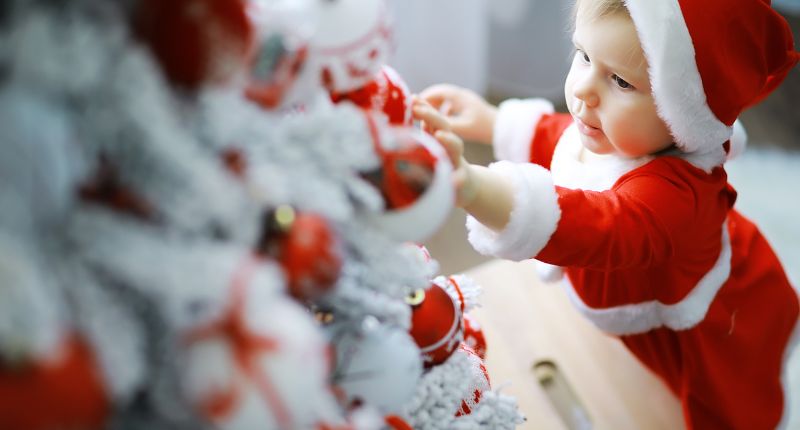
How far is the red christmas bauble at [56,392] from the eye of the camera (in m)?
0.23

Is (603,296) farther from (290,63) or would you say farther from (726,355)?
(290,63)

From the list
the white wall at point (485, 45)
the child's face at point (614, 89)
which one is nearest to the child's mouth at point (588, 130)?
the child's face at point (614, 89)

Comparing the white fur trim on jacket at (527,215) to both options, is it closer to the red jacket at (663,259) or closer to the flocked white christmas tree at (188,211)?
the red jacket at (663,259)

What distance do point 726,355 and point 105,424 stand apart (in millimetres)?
682

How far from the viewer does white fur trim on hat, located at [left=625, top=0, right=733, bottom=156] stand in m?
0.55

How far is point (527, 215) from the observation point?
1.66 ft

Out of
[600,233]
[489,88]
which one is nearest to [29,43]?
[600,233]

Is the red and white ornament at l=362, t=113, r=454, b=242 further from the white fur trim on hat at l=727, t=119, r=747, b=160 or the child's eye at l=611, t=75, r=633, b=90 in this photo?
the white fur trim on hat at l=727, t=119, r=747, b=160

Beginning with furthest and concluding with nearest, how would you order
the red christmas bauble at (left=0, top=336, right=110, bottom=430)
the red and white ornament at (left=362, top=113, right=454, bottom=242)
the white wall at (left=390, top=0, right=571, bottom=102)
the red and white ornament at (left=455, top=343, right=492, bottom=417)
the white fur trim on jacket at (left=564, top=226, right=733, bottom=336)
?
1. the white wall at (left=390, top=0, right=571, bottom=102)
2. the white fur trim on jacket at (left=564, top=226, right=733, bottom=336)
3. the red and white ornament at (left=455, top=343, right=492, bottom=417)
4. the red and white ornament at (left=362, top=113, right=454, bottom=242)
5. the red christmas bauble at (left=0, top=336, right=110, bottom=430)

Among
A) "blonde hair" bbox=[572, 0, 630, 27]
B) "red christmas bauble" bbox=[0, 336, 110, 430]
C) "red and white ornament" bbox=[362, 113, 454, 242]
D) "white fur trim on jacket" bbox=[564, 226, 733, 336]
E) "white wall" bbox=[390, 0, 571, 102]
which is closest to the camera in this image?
"red christmas bauble" bbox=[0, 336, 110, 430]

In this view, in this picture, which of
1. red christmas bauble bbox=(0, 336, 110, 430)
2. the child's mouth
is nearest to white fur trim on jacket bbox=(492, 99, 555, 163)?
the child's mouth

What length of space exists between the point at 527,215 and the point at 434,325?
0.12m

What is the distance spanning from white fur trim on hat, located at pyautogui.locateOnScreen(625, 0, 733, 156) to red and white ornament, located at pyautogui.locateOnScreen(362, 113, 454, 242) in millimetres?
288

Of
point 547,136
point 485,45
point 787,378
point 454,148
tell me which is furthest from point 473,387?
point 485,45
